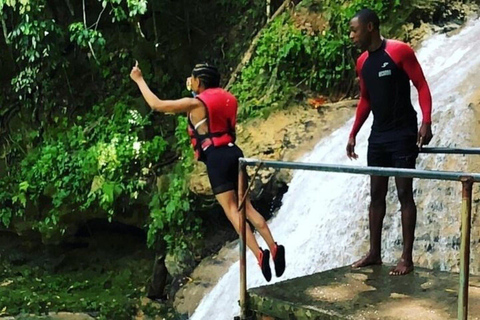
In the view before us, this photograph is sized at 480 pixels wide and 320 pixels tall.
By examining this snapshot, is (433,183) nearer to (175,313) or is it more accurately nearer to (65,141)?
(175,313)

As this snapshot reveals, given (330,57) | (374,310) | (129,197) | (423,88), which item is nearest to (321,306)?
(374,310)

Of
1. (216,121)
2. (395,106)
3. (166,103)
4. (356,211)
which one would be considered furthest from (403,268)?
(356,211)

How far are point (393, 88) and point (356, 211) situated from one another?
2.70 metres

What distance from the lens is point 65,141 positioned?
11188 mm

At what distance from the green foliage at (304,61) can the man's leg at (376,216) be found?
4.47 metres

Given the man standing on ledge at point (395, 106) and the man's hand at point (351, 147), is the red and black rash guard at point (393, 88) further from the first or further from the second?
the man's hand at point (351, 147)

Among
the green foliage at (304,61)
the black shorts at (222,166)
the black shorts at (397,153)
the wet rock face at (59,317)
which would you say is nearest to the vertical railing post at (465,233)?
the black shorts at (397,153)

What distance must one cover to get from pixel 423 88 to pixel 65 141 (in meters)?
8.34

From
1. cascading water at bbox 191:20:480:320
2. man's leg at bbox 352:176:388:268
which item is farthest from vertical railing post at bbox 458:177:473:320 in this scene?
cascading water at bbox 191:20:480:320

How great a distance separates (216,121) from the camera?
166 inches

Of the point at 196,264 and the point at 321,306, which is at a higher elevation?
the point at 321,306

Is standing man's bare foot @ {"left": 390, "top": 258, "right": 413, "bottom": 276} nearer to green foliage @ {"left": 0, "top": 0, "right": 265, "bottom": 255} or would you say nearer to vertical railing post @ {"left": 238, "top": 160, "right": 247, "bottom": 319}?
vertical railing post @ {"left": 238, "top": 160, "right": 247, "bottom": 319}

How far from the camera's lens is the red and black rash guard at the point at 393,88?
Answer: 3.93 metres

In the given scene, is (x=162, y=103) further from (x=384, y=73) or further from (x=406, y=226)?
(x=406, y=226)
